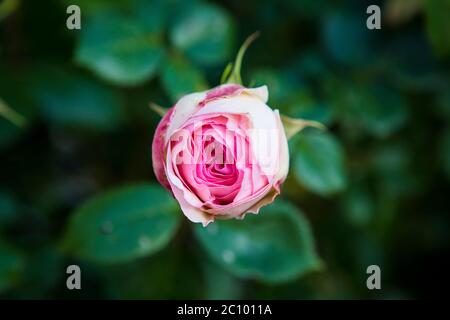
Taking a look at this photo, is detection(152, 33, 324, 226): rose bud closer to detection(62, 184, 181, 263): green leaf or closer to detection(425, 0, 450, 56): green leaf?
detection(62, 184, 181, 263): green leaf

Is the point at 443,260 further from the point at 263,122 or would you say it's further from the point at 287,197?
the point at 263,122

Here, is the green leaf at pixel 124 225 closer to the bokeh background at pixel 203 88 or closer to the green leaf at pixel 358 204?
the bokeh background at pixel 203 88

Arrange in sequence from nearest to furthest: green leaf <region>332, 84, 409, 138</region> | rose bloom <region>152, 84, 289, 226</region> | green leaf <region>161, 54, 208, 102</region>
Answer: rose bloom <region>152, 84, 289, 226</region> < green leaf <region>161, 54, 208, 102</region> < green leaf <region>332, 84, 409, 138</region>

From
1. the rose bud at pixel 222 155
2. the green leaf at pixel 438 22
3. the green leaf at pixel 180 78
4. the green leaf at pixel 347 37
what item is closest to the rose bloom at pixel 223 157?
the rose bud at pixel 222 155

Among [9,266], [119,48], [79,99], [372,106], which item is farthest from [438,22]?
[9,266]

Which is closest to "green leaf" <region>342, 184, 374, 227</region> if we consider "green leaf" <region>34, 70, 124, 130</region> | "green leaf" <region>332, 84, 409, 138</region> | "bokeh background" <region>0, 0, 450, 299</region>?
"bokeh background" <region>0, 0, 450, 299</region>

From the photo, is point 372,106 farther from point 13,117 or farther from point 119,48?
point 13,117
